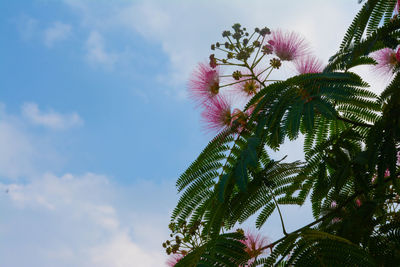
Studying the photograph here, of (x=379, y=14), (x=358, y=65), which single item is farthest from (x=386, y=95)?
(x=379, y=14)

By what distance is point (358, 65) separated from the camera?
253cm

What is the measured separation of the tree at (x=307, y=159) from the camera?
80.8 inches

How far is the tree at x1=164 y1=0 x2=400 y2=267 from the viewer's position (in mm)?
2053

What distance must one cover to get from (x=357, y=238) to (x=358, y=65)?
0.91 metres

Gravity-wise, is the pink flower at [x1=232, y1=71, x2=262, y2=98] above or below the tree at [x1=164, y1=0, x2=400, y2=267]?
above

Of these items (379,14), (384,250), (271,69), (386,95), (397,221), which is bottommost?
(384,250)

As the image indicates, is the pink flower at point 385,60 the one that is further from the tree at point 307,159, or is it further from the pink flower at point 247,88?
the pink flower at point 247,88

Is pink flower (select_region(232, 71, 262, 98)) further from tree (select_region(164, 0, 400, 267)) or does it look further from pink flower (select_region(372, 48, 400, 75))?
pink flower (select_region(372, 48, 400, 75))

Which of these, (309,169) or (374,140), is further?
(309,169)

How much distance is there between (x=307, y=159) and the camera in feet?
8.41

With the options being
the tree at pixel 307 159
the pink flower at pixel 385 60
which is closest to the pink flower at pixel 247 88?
the tree at pixel 307 159

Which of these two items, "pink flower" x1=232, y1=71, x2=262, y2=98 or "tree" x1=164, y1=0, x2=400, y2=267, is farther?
"pink flower" x1=232, y1=71, x2=262, y2=98

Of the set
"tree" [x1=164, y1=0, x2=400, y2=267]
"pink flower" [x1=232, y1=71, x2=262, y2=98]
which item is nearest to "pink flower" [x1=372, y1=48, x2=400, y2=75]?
"tree" [x1=164, y1=0, x2=400, y2=267]

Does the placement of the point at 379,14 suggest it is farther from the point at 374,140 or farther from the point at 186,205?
the point at 186,205
